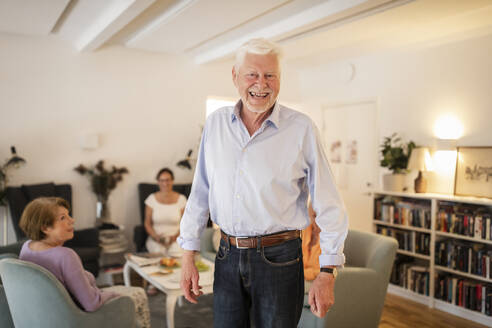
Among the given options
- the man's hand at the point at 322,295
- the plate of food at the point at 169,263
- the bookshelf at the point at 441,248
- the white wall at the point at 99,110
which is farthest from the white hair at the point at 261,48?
the white wall at the point at 99,110

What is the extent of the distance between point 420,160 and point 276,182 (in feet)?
10.8

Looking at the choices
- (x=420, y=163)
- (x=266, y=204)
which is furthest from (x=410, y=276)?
(x=266, y=204)

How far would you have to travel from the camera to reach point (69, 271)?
2.20 metres

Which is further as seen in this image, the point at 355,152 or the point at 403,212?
the point at 355,152

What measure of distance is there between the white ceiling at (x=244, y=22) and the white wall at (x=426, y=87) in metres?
0.18

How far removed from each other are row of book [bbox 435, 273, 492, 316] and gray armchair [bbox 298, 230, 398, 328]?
4.15 feet

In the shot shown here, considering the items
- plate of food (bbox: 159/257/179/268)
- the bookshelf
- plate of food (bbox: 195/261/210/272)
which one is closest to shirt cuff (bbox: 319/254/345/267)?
plate of food (bbox: 195/261/210/272)

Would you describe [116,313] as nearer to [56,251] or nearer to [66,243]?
[56,251]

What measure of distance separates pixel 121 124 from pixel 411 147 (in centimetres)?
334

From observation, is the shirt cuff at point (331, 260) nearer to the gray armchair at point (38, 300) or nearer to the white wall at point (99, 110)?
the gray armchair at point (38, 300)

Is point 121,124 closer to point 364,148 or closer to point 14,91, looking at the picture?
point 14,91

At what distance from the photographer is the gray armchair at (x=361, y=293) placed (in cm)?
279

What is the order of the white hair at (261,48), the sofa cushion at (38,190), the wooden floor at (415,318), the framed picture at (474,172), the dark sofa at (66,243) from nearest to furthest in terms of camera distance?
the white hair at (261,48), the wooden floor at (415,318), the framed picture at (474,172), the dark sofa at (66,243), the sofa cushion at (38,190)

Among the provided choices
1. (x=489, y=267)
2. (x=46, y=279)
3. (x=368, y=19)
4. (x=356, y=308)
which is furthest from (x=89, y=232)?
(x=489, y=267)
